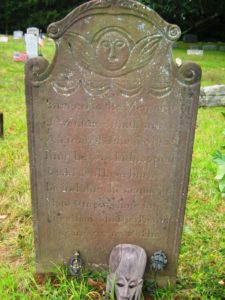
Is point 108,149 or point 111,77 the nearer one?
point 111,77

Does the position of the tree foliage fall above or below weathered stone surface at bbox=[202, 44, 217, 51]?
above

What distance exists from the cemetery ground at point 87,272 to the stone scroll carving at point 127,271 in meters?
0.24

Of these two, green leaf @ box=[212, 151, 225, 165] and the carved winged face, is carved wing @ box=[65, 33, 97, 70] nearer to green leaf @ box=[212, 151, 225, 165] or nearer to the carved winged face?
green leaf @ box=[212, 151, 225, 165]

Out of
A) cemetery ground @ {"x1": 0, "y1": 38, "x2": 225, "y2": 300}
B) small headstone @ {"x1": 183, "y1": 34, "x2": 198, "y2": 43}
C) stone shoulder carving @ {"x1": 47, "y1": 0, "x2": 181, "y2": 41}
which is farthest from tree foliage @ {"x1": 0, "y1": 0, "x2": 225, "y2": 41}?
stone shoulder carving @ {"x1": 47, "y1": 0, "x2": 181, "y2": 41}

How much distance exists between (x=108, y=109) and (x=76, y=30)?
533mm

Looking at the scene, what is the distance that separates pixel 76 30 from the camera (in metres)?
2.40

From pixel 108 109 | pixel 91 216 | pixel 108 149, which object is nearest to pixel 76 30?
pixel 108 109

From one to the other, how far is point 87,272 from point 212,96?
5.92 meters

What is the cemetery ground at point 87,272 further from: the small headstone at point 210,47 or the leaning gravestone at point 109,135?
the small headstone at point 210,47

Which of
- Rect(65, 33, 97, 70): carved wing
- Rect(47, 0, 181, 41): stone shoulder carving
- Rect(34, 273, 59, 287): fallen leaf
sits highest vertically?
Rect(47, 0, 181, 41): stone shoulder carving

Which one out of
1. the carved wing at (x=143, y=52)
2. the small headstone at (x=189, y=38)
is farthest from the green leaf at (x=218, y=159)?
the small headstone at (x=189, y=38)

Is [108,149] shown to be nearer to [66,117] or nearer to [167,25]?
[66,117]

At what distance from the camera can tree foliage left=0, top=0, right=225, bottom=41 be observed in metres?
21.5

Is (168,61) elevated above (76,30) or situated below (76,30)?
below
